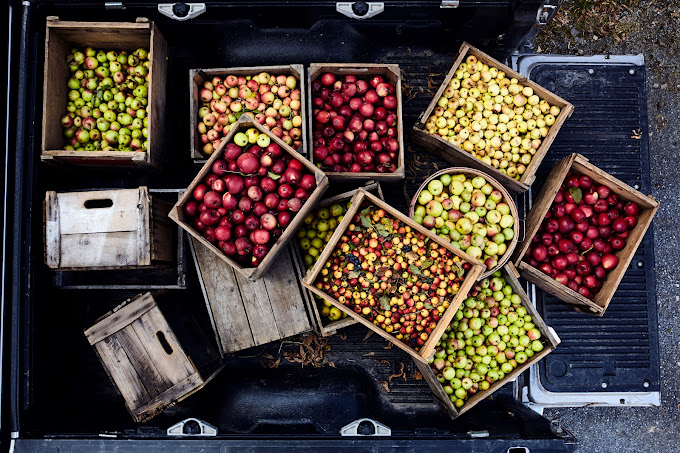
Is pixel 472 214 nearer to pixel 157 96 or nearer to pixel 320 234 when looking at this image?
pixel 320 234

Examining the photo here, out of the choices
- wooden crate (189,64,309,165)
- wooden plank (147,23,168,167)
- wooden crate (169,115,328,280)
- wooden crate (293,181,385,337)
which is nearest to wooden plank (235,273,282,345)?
wooden crate (293,181,385,337)

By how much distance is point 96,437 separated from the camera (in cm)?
245

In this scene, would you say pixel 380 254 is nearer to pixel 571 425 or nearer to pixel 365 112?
pixel 365 112

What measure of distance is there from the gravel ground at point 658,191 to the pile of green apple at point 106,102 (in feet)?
10.9

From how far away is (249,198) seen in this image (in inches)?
102

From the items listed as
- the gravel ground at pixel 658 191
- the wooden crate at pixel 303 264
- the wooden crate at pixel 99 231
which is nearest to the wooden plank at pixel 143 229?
the wooden crate at pixel 99 231

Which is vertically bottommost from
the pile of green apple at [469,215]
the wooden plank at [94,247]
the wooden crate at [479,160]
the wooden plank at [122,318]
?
the wooden plank at [122,318]

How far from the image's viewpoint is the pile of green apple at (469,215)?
9.47 ft

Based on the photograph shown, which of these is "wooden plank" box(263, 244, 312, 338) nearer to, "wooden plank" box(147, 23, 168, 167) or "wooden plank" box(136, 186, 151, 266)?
"wooden plank" box(136, 186, 151, 266)

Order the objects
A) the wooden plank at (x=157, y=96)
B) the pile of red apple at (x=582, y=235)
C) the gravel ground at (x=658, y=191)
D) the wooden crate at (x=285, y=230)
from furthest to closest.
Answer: the gravel ground at (x=658, y=191) < the pile of red apple at (x=582, y=235) < the wooden plank at (x=157, y=96) < the wooden crate at (x=285, y=230)

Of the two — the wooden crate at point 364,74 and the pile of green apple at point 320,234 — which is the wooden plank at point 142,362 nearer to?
the pile of green apple at point 320,234

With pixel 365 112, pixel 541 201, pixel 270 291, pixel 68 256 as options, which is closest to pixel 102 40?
pixel 68 256

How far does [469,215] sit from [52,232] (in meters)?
2.57

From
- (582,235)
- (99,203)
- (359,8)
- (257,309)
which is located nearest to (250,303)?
(257,309)
